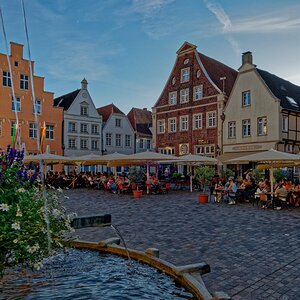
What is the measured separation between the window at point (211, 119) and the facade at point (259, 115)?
1.51 m

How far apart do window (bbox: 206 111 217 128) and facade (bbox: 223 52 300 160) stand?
59.6 inches

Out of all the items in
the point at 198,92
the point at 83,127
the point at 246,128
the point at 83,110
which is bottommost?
the point at 246,128

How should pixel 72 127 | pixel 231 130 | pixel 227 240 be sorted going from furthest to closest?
pixel 72 127 → pixel 231 130 → pixel 227 240

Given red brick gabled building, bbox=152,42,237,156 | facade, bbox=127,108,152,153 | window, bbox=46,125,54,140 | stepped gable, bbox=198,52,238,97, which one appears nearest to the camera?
red brick gabled building, bbox=152,42,237,156

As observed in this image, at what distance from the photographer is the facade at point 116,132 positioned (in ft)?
149

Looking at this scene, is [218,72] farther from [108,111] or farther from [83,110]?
[83,110]

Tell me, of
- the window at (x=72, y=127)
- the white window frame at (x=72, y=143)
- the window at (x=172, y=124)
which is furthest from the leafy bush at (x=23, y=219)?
the window at (x=72, y=127)

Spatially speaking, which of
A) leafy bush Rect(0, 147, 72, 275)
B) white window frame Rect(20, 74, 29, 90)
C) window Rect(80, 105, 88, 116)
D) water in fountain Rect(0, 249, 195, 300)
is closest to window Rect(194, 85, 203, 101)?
window Rect(80, 105, 88, 116)

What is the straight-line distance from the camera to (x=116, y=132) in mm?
46469

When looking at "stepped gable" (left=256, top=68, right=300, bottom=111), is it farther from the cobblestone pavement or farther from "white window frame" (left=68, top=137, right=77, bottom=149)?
"white window frame" (left=68, top=137, right=77, bottom=149)

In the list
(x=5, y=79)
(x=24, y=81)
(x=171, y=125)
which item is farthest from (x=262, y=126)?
(x=5, y=79)

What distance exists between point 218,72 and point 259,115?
9385 millimetres

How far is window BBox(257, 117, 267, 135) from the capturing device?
100ft

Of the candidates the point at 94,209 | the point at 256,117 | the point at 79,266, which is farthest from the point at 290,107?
the point at 79,266
